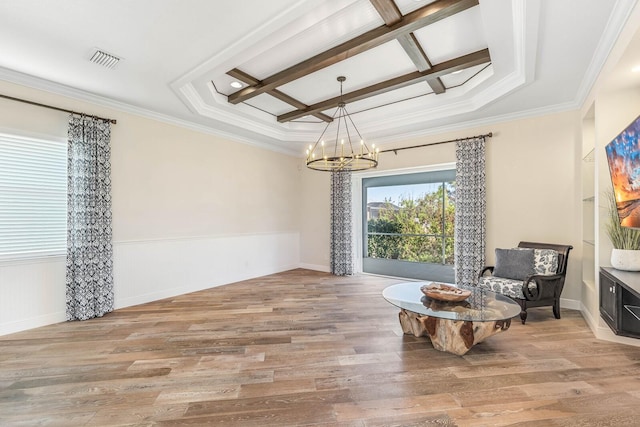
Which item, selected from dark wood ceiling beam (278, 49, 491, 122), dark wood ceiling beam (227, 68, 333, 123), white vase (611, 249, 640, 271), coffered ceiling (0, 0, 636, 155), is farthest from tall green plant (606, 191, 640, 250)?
dark wood ceiling beam (227, 68, 333, 123)

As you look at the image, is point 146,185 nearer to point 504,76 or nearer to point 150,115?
point 150,115

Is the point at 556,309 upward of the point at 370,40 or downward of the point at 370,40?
downward

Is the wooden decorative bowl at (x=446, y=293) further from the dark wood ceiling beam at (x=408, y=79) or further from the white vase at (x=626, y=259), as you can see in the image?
the dark wood ceiling beam at (x=408, y=79)

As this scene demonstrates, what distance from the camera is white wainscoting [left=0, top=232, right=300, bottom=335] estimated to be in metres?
3.45

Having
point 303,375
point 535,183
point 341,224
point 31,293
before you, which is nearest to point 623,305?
point 535,183

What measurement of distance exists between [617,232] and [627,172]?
0.90 m

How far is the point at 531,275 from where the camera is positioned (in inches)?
147

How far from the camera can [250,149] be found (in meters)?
6.20

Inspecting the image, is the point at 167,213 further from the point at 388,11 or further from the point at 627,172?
the point at 627,172

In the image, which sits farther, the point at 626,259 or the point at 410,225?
the point at 410,225

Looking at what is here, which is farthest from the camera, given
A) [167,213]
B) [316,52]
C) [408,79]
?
[167,213]

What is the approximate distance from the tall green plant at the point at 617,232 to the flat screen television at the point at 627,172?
0.32m

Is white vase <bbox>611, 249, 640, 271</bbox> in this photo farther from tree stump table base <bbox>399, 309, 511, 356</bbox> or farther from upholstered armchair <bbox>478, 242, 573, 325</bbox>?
tree stump table base <bbox>399, 309, 511, 356</bbox>

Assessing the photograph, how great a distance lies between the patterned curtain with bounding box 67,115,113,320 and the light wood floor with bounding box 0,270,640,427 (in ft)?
1.05
